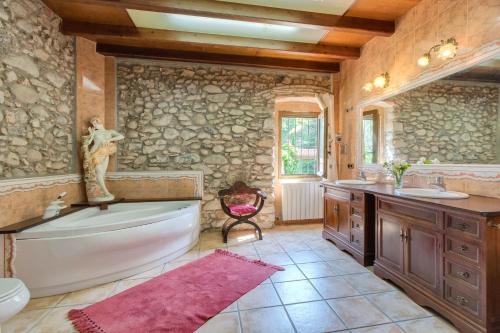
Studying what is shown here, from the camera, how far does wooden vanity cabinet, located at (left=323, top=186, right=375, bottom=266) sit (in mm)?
2488

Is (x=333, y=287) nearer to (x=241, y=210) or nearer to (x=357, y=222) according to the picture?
(x=357, y=222)

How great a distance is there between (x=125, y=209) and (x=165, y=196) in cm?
55

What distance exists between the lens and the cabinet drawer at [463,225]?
143 cm

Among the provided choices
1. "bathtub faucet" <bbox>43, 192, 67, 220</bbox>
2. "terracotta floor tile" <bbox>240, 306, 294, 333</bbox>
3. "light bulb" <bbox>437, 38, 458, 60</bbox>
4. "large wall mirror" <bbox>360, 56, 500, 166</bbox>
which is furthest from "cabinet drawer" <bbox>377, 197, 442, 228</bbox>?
"bathtub faucet" <bbox>43, 192, 67, 220</bbox>

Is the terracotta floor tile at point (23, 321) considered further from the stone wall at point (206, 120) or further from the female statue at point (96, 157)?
the stone wall at point (206, 120)

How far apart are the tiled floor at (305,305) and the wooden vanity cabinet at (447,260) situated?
153 mm

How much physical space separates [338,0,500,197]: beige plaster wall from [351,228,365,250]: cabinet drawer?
0.93 metres

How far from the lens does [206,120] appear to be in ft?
12.1

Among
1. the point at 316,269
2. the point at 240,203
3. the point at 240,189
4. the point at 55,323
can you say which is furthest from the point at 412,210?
the point at 55,323

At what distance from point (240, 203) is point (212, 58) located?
226 cm

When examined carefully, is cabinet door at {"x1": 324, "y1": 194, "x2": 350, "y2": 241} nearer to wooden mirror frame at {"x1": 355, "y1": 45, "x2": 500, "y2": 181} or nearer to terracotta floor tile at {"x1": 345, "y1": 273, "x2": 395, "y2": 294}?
terracotta floor tile at {"x1": 345, "y1": 273, "x2": 395, "y2": 294}

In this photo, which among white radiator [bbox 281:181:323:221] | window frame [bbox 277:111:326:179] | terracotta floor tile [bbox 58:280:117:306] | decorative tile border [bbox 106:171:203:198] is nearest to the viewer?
terracotta floor tile [bbox 58:280:117:306]

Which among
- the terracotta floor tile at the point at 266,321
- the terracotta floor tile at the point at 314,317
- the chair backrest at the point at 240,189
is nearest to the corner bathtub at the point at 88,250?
the chair backrest at the point at 240,189

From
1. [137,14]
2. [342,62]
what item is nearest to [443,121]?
[342,62]
